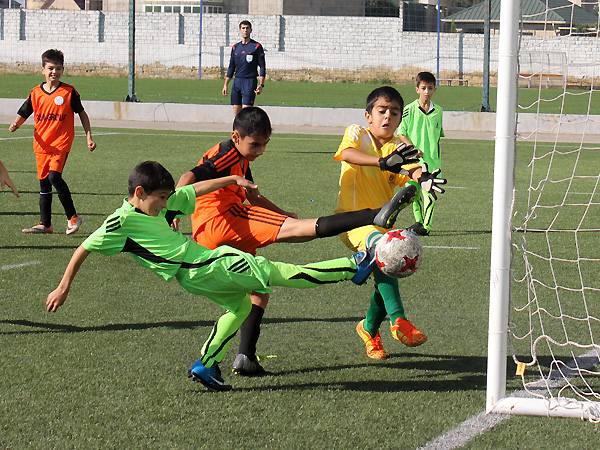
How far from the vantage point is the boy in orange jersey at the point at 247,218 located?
4.40 meters

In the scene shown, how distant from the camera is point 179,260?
154 inches

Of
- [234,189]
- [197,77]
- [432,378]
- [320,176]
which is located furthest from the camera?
[197,77]

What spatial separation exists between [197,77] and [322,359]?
134ft

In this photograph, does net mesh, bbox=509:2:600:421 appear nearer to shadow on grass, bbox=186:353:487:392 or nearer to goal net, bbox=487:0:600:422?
goal net, bbox=487:0:600:422

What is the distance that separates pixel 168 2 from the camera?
181 ft

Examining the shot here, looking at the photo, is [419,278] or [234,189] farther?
[419,278]

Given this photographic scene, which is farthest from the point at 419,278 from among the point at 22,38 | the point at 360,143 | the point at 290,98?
the point at 22,38

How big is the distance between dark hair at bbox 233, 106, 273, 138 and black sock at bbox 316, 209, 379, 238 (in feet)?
1.95

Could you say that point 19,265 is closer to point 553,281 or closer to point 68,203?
point 68,203

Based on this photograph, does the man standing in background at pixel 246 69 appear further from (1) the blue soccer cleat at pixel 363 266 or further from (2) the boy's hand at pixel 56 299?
(2) the boy's hand at pixel 56 299

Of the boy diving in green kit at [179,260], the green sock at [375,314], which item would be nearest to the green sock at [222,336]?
the boy diving in green kit at [179,260]

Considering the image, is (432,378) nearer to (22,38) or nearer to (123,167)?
(123,167)

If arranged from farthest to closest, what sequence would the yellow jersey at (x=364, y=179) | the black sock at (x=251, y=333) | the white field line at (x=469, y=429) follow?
the yellow jersey at (x=364, y=179)
the black sock at (x=251, y=333)
the white field line at (x=469, y=429)

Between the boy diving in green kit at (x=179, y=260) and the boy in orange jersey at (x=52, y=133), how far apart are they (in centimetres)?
438
